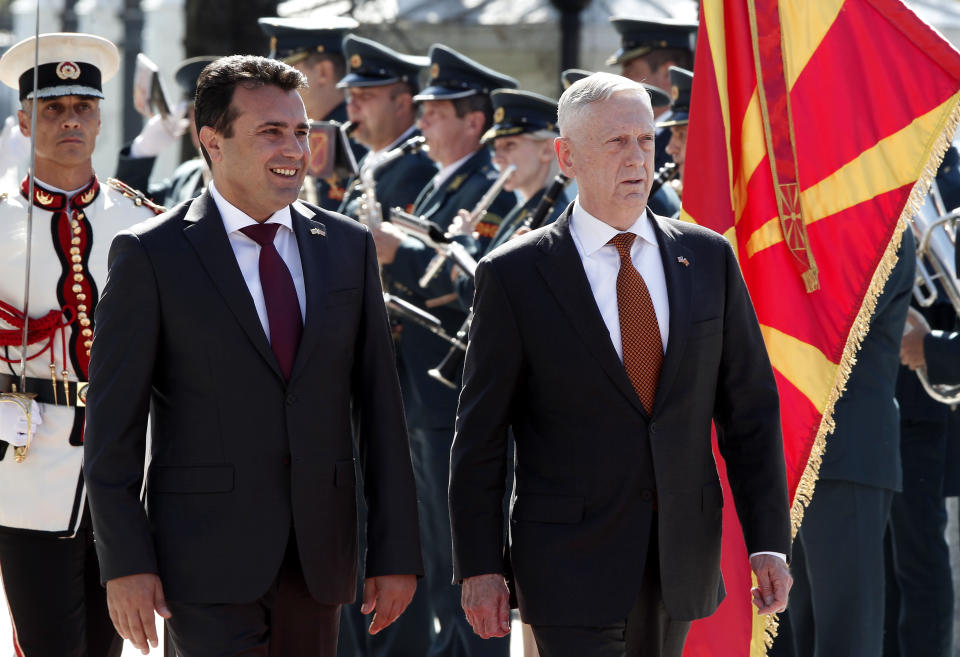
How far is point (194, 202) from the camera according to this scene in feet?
12.2

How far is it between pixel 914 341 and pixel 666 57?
231 cm

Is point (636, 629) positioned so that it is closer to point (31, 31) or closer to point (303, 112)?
point (303, 112)

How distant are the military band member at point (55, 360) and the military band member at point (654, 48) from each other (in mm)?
3107

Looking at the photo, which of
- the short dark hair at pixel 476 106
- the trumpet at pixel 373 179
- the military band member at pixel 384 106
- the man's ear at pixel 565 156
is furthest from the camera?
the military band member at pixel 384 106

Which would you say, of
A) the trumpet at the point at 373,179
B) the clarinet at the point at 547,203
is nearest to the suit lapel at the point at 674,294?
the clarinet at the point at 547,203

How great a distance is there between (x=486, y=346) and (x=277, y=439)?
528mm

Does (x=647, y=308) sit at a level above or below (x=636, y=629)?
above

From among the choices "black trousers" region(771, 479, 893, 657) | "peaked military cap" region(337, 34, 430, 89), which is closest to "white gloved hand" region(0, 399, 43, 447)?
"black trousers" region(771, 479, 893, 657)

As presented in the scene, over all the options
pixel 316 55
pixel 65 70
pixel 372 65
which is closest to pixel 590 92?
pixel 65 70

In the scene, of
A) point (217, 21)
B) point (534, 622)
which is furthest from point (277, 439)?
point (217, 21)

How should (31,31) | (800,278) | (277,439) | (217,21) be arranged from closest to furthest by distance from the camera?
(277,439) → (800,278) → (217,21) → (31,31)

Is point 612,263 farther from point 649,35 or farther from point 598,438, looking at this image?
point 649,35

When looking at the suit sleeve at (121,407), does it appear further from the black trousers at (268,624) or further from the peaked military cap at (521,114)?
the peaked military cap at (521,114)

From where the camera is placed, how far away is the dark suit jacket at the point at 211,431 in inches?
137
